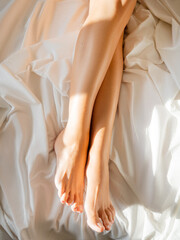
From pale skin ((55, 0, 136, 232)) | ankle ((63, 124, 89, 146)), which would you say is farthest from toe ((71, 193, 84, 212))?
ankle ((63, 124, 89, 146))

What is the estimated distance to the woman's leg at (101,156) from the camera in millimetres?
800

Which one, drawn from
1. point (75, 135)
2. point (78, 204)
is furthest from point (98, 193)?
point (75, 135)

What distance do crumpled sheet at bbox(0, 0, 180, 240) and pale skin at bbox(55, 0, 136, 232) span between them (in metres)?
0.05

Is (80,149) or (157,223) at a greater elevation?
(80,149)

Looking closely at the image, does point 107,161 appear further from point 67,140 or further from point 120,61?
point 120,61

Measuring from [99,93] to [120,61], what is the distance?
123mm

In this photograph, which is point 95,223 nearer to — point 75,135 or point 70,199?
point 70,199

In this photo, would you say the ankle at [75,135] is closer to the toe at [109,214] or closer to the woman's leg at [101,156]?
the woman's leg at [101,156]

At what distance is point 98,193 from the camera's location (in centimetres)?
80

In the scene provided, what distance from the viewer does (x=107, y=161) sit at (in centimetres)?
84

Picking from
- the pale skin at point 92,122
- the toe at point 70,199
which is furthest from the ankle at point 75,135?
the toe at point 70,199

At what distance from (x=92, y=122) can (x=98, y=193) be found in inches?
7.8

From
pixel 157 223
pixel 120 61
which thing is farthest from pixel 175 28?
pixel 157 223

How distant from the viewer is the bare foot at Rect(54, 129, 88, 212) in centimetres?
80
